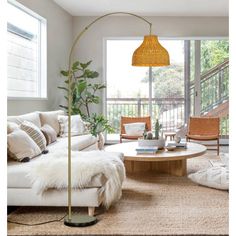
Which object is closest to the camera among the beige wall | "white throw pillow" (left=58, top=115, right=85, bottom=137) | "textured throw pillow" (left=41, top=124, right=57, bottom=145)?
"textured throw pillow" (left=41, top=124, right=57, bottom=145)

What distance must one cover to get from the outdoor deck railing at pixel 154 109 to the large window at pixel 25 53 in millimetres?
2167

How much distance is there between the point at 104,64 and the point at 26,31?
95.5 inches

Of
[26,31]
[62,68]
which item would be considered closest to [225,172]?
[26,31]

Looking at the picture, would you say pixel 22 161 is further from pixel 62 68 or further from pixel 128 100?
pixel 128 100

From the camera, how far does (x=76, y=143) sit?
512 centimetres

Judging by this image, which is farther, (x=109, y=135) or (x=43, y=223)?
(x=109, y=135)

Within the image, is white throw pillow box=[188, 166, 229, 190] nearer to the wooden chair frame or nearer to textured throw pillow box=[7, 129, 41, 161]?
textured throw pillow box=[7, 129, 41, 161]

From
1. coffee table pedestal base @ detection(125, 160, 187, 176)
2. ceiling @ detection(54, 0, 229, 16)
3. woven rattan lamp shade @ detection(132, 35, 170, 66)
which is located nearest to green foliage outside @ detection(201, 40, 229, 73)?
ceiling @ detection(54, 0, 229, 16)

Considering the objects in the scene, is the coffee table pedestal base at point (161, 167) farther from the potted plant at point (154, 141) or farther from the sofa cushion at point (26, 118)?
the sofa cushion at point (26, 118)

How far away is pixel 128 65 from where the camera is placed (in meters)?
8.14

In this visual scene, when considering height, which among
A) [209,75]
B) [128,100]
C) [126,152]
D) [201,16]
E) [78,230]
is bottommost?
[78,230]

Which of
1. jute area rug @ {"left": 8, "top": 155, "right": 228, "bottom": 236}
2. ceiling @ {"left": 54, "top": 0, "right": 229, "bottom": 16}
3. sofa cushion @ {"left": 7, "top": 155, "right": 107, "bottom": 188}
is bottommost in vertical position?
jute area rug @ {"left": 8, "top": 155, "right": 228, "bottom": 236}

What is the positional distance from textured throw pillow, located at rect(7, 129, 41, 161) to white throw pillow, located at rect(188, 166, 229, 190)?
185cm

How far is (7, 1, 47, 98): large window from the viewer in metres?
5.40
